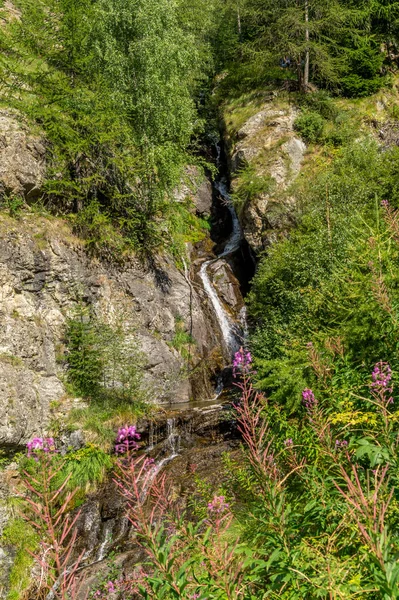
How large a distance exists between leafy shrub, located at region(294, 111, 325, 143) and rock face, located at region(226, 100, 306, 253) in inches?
14.7

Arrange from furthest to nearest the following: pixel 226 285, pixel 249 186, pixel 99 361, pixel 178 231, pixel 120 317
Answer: pixel 226 285
pixel 249 186
pixel 178 231
pixel 120 317
pixel 99 361

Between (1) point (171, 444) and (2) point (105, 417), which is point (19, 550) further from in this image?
(1) point (171, 444)

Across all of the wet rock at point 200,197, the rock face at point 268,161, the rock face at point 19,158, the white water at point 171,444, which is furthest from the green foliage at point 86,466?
the wet rock at point 200,197

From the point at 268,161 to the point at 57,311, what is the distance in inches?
435

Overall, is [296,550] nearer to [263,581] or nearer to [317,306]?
[263,581]

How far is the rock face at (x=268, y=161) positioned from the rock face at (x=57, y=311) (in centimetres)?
367

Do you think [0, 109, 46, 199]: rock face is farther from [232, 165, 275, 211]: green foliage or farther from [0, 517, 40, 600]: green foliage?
[0, 517, 40, 600]: green foliage

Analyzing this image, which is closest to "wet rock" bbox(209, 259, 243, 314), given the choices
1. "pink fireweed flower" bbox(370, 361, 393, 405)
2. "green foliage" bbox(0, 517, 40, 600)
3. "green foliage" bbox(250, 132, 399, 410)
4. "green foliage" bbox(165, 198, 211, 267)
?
"green foliage" bbox(165, 198, 211, 267)

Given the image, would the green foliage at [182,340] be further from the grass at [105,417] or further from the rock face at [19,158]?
the rock face at [19,158]

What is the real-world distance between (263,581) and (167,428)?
9.22 meters

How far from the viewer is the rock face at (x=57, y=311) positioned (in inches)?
407

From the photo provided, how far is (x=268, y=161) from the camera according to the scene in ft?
58.3

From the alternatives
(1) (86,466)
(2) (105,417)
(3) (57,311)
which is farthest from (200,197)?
(1) (86,466)

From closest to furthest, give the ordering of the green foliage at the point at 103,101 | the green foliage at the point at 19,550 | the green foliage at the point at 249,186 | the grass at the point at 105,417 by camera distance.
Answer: the green foliage at the point at 19,550, the grass at the point at 105,417, the green foliage at the point at 103,101, the green foliage at the point at 249,186
